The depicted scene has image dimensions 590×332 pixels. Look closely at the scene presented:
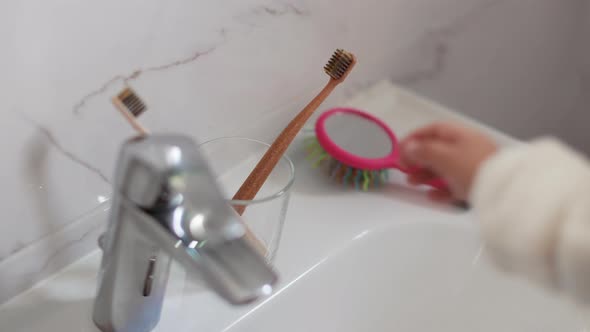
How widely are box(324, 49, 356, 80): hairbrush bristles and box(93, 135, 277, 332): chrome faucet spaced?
8.0 inches

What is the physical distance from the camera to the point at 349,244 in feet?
1.96

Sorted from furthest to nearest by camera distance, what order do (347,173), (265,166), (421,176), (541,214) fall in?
(347,173)
(265,166)
(421,176)
(541,214)

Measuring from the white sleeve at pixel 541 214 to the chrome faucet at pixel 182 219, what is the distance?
A: 131mm

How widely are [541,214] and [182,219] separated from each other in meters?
0.20

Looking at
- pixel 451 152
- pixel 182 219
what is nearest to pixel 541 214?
pixel 451 152

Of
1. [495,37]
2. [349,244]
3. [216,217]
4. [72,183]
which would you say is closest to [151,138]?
[216,217]

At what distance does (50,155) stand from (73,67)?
7 centimetres

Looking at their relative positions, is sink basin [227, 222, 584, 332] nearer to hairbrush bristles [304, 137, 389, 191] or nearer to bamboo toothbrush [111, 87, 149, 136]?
hairbrush bristles [304, 137, 389, 191]

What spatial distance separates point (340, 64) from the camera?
541 mm

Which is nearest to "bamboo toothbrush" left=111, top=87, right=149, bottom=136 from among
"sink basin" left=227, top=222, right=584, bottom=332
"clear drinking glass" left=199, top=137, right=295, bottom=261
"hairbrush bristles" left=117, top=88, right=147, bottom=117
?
"hairbrush bristles" left=117, top=88, right=147, bottom=117

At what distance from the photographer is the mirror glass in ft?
2.09

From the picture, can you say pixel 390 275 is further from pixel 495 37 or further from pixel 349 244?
pixel 495 37

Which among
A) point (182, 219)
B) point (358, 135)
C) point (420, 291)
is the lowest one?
point (420, 291)

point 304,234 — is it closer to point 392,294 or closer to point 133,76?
point 392,294
